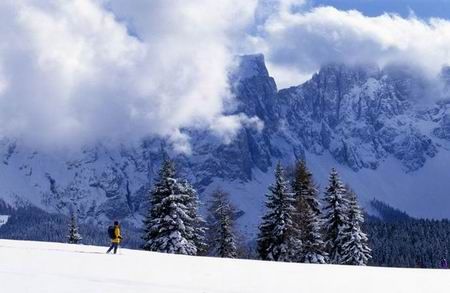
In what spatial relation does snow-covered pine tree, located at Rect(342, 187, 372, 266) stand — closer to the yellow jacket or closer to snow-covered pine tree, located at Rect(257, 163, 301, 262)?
snow-covered pine tree, located at Rect(257, 163, 301, 262)

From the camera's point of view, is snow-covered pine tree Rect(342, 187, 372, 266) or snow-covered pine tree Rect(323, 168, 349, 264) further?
snow-covered pine tree Rect(323, 168, 349, 264)

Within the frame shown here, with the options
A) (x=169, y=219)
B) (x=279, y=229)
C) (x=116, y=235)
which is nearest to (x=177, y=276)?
(x=116, y=235)

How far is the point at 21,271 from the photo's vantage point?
2170 cm

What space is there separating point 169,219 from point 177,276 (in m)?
22.9

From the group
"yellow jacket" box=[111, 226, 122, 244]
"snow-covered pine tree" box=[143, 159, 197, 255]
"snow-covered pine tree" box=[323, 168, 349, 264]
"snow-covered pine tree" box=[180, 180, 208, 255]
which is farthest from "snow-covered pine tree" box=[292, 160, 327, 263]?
"yellow jacket" box=[111, 226, 122, 244]

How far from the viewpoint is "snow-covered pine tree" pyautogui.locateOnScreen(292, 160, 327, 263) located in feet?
146

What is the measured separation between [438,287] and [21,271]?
15133 millimetres

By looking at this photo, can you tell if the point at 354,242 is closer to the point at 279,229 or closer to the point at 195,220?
the point at 279,229

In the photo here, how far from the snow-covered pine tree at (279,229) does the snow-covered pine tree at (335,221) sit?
293 cm

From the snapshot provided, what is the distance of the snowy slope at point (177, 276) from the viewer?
62.7 ft

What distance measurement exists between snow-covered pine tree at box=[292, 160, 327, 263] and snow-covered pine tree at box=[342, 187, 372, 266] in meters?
1.73

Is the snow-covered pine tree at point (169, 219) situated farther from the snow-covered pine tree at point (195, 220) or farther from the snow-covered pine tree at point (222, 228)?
the snow-covered pine tree at point (222, 228)

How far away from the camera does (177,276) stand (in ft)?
75.4

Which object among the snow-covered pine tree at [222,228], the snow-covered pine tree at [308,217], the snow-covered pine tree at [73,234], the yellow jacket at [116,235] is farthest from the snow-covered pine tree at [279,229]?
the snow-covered pine tree at [73,234]
